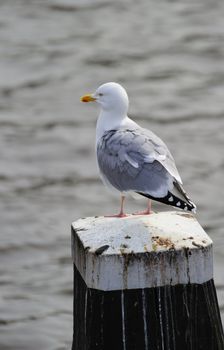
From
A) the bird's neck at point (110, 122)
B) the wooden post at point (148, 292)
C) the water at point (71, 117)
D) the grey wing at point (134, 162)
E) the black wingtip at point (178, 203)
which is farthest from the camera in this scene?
the water at point (71, 117)

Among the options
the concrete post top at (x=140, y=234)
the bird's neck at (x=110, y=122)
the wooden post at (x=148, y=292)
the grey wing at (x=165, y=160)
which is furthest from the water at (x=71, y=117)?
the wooden post at (x=148, y=292)

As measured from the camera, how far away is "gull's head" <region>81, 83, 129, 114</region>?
4781mm

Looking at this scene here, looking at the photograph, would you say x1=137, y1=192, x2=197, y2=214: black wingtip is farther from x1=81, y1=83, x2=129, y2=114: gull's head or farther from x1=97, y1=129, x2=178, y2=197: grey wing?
x1=81, y1=83, x2=129, y2=114: gull's head

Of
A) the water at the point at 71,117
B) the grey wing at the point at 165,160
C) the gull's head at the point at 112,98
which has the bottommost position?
the grey wing at the point at 165,160

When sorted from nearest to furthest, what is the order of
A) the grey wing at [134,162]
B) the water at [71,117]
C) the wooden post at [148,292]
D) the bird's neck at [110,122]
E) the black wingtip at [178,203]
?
the wooden post at [148,292] → the black wingtip at [178,203] → the grey wing at [134,162] → the bird's neck at [110,122] → the water at [71,117]

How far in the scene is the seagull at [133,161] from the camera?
14.0 ft

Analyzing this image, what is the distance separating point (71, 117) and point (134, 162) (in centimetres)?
451

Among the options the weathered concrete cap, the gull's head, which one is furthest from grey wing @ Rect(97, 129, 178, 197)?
the weathered concrete cap

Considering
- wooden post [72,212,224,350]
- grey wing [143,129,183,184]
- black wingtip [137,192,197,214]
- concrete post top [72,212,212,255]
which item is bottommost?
wooden post [72,212,224,350]

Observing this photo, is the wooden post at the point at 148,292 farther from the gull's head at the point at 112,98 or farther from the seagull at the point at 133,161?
the gull's head at the point at 112,98

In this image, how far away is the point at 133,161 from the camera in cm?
439

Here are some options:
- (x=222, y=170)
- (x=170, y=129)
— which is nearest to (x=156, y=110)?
(x=170, y=129)

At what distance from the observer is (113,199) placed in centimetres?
757

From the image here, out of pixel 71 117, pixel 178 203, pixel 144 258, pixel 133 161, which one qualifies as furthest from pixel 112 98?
pixel 71 117
